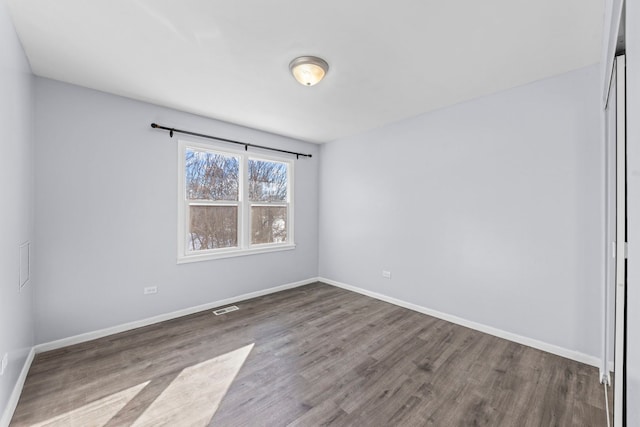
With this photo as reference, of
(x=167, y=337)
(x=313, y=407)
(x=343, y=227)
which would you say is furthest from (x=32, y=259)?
(x=343, y=227)

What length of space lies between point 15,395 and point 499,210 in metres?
4.38

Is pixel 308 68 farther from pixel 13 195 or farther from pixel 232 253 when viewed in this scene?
pixel 232 253

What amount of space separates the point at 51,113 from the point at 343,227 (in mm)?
3843

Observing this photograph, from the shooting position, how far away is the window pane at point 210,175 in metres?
3.58

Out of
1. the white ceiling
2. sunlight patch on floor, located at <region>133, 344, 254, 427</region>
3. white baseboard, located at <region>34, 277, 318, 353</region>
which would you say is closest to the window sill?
white baseboard, located at <region>34, 277, 318, 353</region>

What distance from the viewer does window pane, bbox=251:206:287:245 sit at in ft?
14.1

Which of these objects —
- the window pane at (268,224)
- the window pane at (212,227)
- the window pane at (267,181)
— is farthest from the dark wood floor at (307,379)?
the window pane at (267,181)

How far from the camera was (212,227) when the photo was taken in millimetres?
3779

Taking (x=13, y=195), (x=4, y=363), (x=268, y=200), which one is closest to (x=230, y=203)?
(x=268, y=200)

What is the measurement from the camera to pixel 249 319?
131 inches

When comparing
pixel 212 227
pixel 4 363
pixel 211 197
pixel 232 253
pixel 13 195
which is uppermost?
pixel 211 197

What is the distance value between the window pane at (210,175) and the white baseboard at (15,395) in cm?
209

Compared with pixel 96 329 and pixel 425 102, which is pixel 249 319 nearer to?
pixel 96 329

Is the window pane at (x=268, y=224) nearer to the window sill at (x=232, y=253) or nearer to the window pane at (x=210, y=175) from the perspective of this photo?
the window sill at (x=232, y=253)
